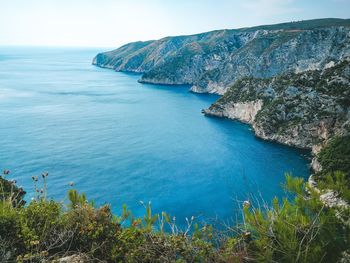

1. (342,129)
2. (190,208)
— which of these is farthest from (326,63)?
(190,208)

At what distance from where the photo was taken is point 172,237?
9625 mm

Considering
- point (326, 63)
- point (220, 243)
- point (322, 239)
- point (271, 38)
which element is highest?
point (271, 38)

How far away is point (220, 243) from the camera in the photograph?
33.4ft

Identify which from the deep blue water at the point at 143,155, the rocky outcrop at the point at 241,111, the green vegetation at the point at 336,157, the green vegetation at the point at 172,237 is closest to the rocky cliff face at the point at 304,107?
the rocky outcrop at the point at 241,111

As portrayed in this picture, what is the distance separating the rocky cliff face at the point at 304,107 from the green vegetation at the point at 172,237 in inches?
2387

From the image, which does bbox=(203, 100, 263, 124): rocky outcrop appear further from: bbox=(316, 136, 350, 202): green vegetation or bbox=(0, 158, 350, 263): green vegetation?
bbox=(0, 158, 350, 263): green vegetation

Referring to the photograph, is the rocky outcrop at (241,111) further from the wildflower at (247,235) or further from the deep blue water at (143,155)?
the wildflower at (247,235)

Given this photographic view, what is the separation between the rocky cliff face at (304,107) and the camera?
78062 mm

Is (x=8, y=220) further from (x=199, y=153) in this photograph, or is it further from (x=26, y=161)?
(x=199, y=153)

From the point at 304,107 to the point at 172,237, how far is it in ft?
273

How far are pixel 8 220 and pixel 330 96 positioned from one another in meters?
84.6

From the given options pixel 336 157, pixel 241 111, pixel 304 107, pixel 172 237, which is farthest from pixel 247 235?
pixel 241 111

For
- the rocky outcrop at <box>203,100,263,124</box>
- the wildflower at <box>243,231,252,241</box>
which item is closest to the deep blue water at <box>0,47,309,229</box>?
the rocky outcrop at <box>203,100,263,124</box>

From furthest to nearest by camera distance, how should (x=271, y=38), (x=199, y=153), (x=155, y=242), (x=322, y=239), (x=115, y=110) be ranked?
1. (x=271, y=38)
2. (x=115, y=110)
3. (x=199, y=153)
4. (x=155, y=242)
5. (x=322, y=239)
